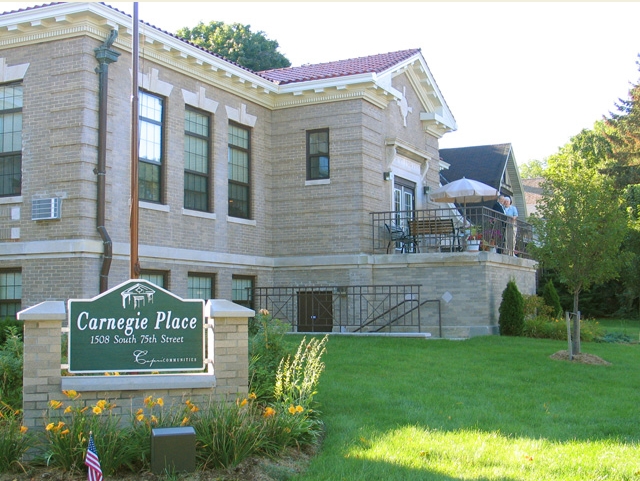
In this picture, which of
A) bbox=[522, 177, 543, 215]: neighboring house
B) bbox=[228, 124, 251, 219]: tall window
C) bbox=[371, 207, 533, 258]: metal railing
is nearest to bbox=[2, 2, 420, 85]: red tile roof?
bbox=[228, 124, 251, 219]: tall window

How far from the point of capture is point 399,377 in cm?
1123

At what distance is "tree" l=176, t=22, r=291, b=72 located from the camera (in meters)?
40.2

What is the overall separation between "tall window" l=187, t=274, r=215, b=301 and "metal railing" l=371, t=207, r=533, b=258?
4469 millimetres

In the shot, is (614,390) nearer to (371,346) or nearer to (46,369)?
(371,346)

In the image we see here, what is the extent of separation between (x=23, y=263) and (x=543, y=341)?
11.3 metres

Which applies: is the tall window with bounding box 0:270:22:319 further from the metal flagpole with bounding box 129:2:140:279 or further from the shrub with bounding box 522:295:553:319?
the shrub with bounding box 522:295:553:319

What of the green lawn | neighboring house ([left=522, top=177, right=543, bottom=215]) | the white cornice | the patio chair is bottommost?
the green lawn

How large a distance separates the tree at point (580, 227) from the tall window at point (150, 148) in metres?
8.12

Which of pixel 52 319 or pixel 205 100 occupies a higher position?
pixel 205 100

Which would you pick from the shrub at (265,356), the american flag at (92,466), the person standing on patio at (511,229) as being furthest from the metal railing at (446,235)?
the american flag at (92,466)

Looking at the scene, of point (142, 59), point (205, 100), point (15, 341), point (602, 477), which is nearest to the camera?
point (602, 477)

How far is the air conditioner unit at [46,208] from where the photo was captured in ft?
48.9

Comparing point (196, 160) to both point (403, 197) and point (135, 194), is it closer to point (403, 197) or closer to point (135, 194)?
point (135, 194)

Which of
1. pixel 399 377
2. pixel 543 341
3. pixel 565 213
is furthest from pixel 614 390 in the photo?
pixel 543 341
